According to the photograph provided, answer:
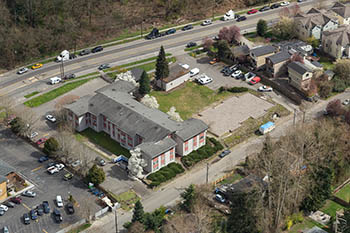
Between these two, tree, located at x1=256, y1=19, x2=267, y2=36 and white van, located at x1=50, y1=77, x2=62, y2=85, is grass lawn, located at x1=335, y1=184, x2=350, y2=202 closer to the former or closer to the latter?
tree, located at x1=256, y1=19, x2=267, y2=36

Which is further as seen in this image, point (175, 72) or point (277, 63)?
point (175, 72)

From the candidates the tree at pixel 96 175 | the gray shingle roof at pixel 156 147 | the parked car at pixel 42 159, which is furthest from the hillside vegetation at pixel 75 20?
the gray shingle roof at pixel 156 147

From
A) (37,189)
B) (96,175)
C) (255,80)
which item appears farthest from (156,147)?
(255,80)

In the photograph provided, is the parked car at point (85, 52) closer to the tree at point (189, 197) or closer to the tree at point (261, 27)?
the tree at point (261, 27)

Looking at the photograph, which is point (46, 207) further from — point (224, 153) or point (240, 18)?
point (240, 18)

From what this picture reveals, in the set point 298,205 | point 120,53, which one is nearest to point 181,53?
point 120,53

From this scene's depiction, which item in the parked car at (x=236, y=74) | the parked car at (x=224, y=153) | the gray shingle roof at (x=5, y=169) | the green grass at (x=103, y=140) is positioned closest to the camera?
the gray shingle roof at (x=5, y=169)

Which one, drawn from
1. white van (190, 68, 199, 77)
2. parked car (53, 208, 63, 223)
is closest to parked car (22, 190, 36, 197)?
parked car (53, 208, 63, 223)
